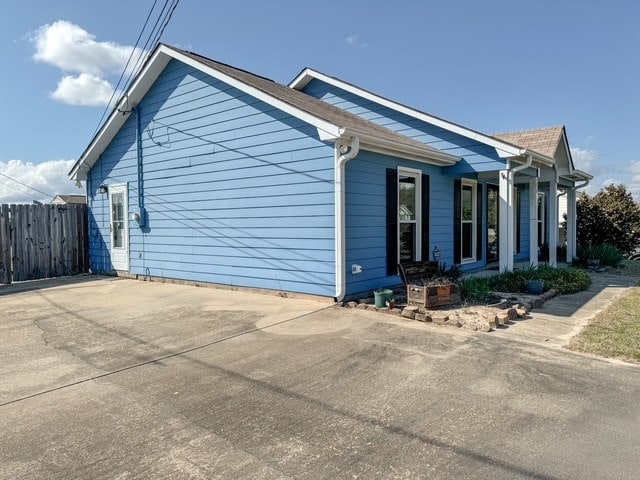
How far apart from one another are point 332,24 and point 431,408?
968 centimetres

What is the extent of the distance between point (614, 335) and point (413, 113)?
651cm

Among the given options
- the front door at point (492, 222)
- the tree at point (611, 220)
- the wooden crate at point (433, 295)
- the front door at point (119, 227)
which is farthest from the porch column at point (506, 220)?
the front door at point (119, 227)

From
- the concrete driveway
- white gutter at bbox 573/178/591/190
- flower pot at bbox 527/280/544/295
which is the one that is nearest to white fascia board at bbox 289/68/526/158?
flower pot at bbox 527/280/544/295

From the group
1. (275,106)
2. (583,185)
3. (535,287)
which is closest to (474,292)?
(535,287)

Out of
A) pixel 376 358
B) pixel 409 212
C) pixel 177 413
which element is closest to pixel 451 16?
pixel 409 212

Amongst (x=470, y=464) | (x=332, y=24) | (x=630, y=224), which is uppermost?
(x=332, y=24)

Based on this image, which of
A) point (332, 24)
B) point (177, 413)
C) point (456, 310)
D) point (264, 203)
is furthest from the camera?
point (332, 24)

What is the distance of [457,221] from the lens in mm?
10109

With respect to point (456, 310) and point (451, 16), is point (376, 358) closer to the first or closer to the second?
point (456, 310)

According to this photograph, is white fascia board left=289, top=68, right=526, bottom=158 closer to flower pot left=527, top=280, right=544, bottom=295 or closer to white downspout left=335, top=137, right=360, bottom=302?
flower pot left=527, top=280, right=544, bottom=295

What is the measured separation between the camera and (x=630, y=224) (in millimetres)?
15680

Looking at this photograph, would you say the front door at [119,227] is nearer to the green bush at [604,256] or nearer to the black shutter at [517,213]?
the black shutter at [517,213]

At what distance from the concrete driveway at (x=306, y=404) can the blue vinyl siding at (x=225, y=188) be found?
6.97 feet

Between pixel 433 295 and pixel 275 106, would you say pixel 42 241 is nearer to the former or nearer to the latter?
pixel 275 106
